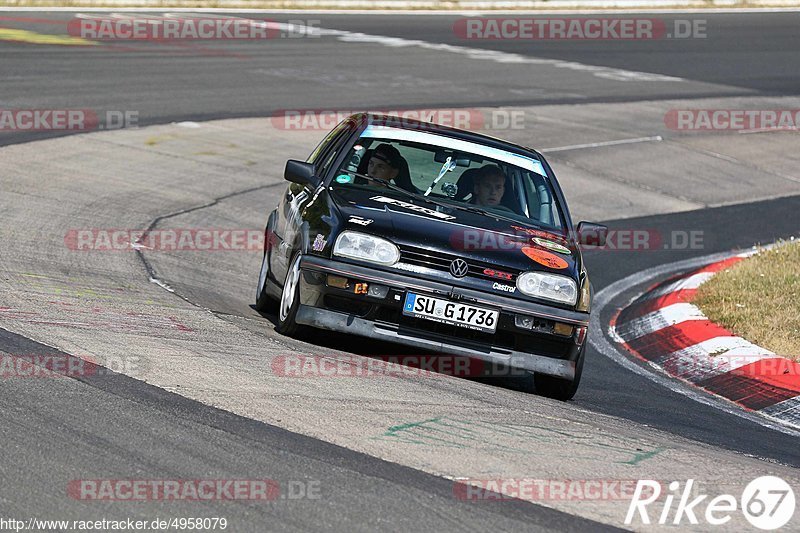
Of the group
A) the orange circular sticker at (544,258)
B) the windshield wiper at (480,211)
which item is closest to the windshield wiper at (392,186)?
the windshield wiper at (480,211)

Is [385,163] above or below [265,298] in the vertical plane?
above

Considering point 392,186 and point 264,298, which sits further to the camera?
point 264,298

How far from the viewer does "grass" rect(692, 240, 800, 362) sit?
9.12 metres

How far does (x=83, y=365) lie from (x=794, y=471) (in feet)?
11.0

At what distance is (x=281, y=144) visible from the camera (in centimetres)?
1623

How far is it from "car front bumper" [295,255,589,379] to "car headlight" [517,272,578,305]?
0.07 meters

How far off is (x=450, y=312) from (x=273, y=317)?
198cm

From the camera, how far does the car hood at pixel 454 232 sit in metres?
7.16

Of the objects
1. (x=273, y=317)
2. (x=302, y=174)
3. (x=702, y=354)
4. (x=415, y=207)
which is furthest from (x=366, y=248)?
(x=702, y=354)

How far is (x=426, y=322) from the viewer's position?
704 centimetres

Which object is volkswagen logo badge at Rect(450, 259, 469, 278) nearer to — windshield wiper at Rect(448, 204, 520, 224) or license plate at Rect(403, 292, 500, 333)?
license plate at Rect(403, 292, 500, 333)

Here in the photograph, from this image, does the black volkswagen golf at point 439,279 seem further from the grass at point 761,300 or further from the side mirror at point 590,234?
the grass at point 761,300

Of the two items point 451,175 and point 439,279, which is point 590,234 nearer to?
point 451,175

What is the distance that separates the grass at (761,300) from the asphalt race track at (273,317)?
92 cm
